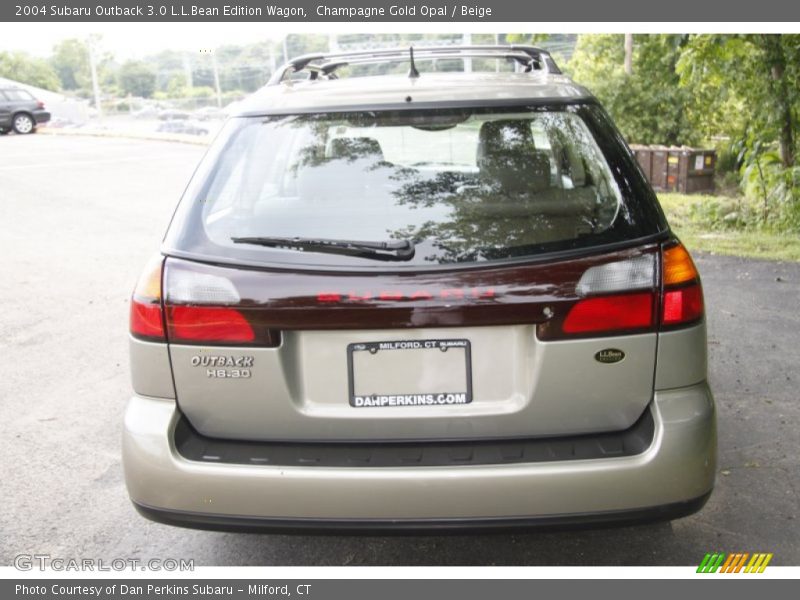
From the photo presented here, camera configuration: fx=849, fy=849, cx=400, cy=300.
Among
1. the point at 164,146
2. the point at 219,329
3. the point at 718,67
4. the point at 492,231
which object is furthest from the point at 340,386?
the point at 164,146

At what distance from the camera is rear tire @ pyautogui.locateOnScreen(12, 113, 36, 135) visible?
3081 cm

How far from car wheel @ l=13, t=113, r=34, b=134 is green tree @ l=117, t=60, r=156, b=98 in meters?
59.3

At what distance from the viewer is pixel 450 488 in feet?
8.34

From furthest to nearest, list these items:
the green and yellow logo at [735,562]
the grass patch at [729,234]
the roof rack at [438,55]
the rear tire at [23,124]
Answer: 1. the rear tire at [23,124]
2. the grass patch at [729,234]
3. the roof rack at [438,55]
4. the green and yellow logo at [735,562]

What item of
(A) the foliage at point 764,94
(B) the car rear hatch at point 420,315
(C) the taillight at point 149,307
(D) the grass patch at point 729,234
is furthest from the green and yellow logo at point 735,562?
(A) the foliage at point 764,94

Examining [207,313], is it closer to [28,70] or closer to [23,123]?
[23,123]

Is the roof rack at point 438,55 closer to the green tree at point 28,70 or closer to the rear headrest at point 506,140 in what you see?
the rear headrest at point 506,140

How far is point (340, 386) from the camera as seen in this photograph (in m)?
2.64

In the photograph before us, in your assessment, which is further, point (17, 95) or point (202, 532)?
point (17, 95)

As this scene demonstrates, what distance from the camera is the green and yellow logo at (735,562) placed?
10.4ft

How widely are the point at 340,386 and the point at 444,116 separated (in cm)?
98

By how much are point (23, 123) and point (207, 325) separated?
105 feet

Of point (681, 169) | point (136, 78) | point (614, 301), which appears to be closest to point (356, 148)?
point (614, 301)

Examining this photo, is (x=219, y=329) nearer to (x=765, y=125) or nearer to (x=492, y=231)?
(x=492, y=231)
